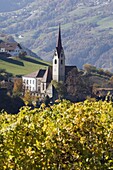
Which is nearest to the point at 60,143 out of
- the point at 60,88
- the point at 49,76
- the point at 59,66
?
the point at 60,88

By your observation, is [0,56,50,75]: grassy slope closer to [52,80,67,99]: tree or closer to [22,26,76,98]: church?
[22,26,76,98]: church

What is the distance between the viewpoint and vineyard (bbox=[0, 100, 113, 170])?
19.2 meters

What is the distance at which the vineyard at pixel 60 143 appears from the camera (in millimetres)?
19172

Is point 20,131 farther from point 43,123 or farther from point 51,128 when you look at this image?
point 43,123

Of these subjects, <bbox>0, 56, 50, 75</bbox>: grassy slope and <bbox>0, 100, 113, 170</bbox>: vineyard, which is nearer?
<bbox>0, 100, 113, 170</bbox>: vineyard

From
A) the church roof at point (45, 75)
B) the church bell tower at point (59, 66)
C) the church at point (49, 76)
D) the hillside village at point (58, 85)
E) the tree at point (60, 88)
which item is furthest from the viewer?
the church roof at point (45, 75)

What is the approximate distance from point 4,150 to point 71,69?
131619 millimetres

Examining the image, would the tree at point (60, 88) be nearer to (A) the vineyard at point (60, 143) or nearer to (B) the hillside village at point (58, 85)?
(B) the hillside village at point (58, 85)

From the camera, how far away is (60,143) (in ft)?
67.3

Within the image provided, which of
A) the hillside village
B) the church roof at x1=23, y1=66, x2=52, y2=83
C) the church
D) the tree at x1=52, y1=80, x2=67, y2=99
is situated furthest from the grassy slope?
the tree at x1=52, y1=80, x2=67, y2=99

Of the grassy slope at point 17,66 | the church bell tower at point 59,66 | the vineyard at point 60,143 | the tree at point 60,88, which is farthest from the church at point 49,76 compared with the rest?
the vineyard at point 60,143

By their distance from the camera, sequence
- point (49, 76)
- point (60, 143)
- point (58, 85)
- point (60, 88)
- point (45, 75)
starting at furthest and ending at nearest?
point (45, 75), point (49, 76), point (58, 85), point (60, 88), point (60, 143)

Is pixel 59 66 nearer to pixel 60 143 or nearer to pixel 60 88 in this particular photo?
pixel 60 88

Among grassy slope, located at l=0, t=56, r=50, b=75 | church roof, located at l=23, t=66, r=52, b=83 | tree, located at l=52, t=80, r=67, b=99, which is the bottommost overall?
tree, located at l=52, t=80, r=67, b=99
